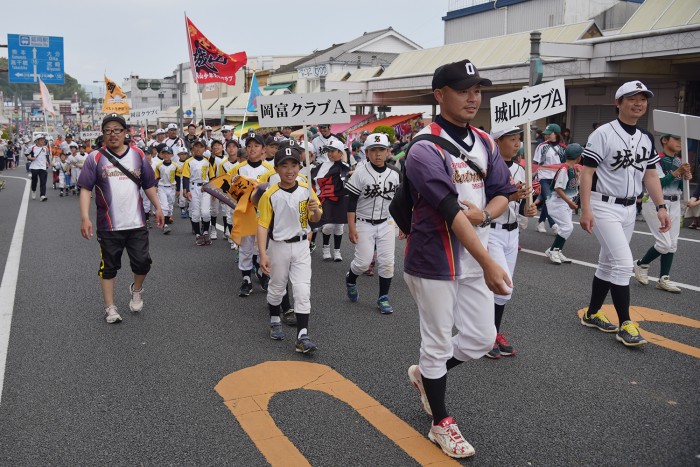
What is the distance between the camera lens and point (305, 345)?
Result: 5.55 m

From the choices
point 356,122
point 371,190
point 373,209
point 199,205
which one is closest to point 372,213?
point 373,209

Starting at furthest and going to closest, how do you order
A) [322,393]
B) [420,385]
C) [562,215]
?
[562,215]
[322,393]
[420,385]

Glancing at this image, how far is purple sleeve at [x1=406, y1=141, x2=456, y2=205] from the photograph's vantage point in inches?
139

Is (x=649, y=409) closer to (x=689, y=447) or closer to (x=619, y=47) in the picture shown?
(x=689, y=447)

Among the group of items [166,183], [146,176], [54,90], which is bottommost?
→ [166,183]

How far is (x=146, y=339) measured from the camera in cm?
604

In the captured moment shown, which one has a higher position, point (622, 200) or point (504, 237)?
point (622, 200)

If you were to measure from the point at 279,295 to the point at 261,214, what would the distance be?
77cm

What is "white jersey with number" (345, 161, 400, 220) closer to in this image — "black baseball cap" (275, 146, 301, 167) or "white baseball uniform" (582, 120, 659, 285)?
"black baseball cap" (275, 146, 301, 167)

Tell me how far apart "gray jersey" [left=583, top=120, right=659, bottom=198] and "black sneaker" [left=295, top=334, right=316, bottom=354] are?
2.90m

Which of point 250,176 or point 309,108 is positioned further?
point 250,176

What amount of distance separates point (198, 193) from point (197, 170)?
444mm

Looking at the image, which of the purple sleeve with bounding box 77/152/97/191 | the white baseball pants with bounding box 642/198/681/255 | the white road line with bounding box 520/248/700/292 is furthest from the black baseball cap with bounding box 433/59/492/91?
the white road line with bounding box 520/248/700/292

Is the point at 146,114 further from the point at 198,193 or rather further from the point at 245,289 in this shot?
the point at 245,289
